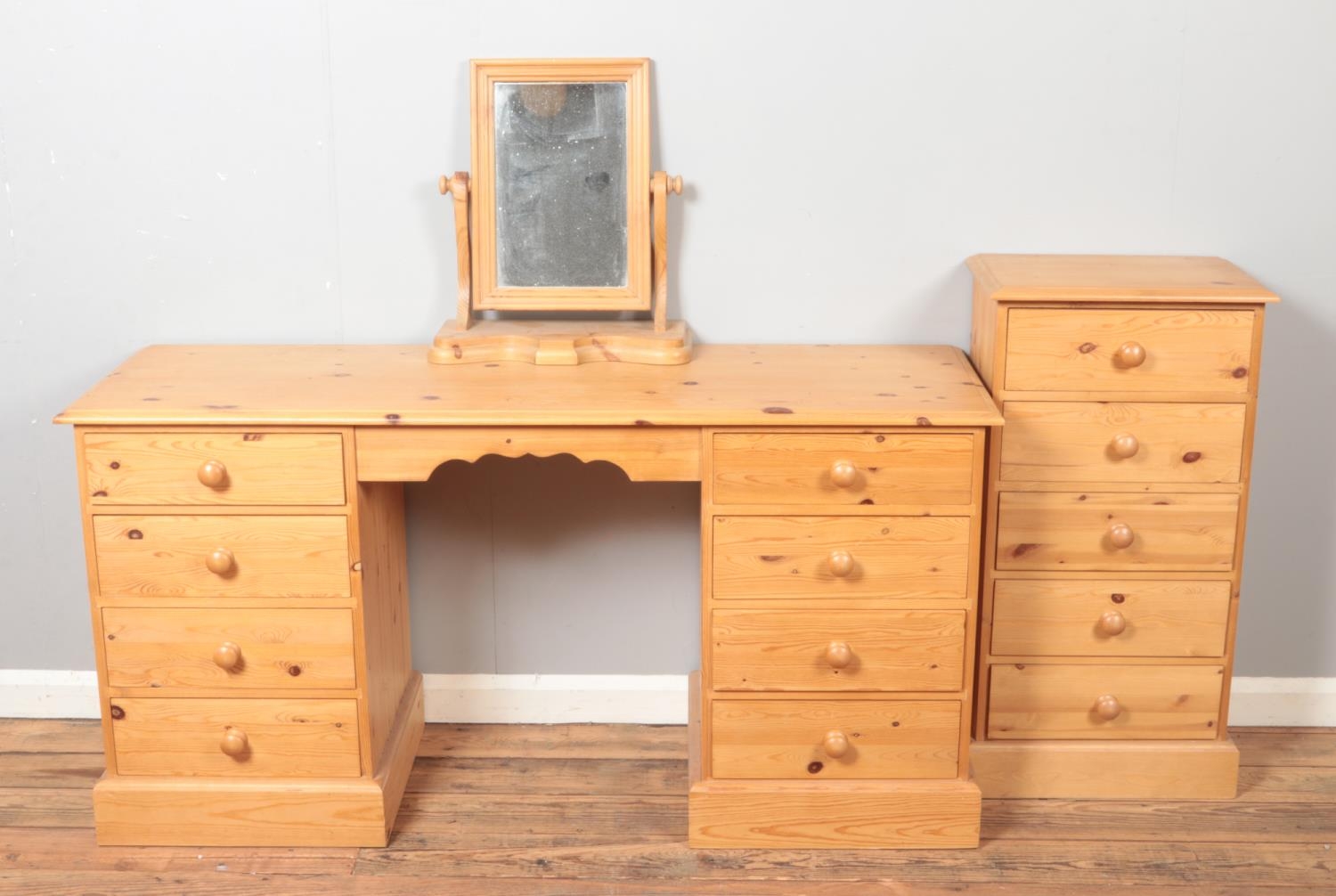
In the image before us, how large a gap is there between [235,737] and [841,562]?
3.52ft

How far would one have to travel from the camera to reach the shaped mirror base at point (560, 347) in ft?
8.30

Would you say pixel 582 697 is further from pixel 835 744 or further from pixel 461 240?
pixel 461 240

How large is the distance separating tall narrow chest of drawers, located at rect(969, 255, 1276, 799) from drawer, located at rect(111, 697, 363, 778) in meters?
1.16

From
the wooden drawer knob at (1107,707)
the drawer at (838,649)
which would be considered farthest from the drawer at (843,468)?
the wooden drawer knob at (1107,707)

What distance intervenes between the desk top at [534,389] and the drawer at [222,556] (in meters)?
0.18

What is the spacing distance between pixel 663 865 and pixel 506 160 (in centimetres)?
128

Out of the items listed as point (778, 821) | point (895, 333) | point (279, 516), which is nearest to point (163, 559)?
point (279, 516)

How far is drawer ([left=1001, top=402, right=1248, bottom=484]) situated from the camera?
8.06ft

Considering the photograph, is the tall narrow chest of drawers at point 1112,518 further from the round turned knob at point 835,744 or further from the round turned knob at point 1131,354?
the round turned knob at point 835,744

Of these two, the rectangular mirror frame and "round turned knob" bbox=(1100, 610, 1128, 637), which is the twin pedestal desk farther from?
the rectangular mirror frame

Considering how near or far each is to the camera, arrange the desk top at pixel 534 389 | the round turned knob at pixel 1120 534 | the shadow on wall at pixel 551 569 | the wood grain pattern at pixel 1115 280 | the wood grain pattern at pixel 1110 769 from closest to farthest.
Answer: the desk top at pixel 534 389
the wood grain pattern at pixel 1115 280
the round turned knob at pixel 1120 534
the wood grain pattern at pixel 1110 769
the shadow on wall at pixel 551 569

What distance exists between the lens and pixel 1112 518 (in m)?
2.52

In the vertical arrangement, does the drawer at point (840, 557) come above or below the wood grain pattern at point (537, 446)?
below

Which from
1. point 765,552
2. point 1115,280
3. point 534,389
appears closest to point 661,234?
point 534,389
